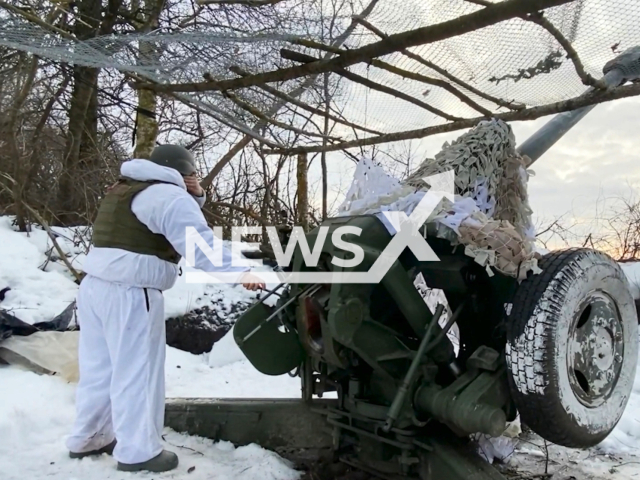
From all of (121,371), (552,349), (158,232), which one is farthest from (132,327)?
(552,349)

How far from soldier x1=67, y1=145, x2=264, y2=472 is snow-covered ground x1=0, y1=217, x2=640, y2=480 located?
151mm

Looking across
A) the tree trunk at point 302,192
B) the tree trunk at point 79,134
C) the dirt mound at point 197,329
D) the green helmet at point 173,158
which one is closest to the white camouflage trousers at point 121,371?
the green helmet at point 173,158

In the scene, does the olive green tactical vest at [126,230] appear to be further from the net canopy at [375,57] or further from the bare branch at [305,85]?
the bare branch at [305,85]

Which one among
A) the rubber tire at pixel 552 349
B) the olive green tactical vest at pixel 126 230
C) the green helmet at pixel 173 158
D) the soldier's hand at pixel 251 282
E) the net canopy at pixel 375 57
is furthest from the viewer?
the net canopy at pixel 375 57

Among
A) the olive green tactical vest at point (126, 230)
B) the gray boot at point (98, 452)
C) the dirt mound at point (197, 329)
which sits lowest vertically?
the gray boot at point (98, 452)

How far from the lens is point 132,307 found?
304 cm

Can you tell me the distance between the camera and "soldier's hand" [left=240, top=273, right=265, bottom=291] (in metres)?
2.87

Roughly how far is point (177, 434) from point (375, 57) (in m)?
2.39

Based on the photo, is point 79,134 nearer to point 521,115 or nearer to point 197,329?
point 197,329

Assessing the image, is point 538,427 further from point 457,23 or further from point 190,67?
point 190,67

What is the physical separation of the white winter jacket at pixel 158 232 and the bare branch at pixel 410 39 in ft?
3.97

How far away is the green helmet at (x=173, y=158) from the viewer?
3338mm

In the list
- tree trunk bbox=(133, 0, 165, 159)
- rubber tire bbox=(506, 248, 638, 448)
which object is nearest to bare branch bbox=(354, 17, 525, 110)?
rubber tire bbox=(506, 248, 638, 448)

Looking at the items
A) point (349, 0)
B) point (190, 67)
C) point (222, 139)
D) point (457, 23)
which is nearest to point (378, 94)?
point (349, 0)
